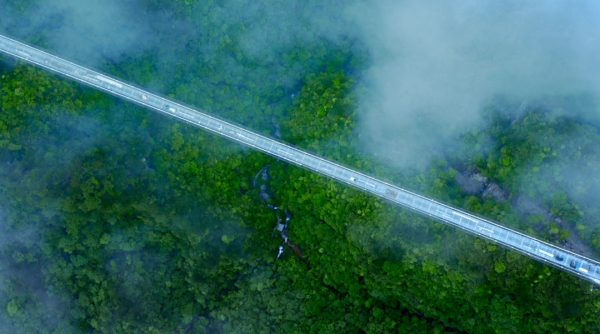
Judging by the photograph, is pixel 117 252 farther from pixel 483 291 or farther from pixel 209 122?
pixel 483 291

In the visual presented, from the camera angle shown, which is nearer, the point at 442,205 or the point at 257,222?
the point at 442,205

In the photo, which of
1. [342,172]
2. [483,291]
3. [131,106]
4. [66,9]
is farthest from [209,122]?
[483,291]

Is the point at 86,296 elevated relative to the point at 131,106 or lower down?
lower down

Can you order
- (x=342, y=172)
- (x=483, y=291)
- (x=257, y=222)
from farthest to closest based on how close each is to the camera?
(x=257, y=222), (x=342, y=172), (x=483, y=291)

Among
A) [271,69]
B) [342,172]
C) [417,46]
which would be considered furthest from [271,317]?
[417,46]

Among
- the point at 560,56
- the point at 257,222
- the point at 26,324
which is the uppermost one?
the point at 560,56

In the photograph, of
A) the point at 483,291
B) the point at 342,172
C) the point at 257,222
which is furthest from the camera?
the point at 257,222

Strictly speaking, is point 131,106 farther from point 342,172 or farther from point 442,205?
point 442,205
